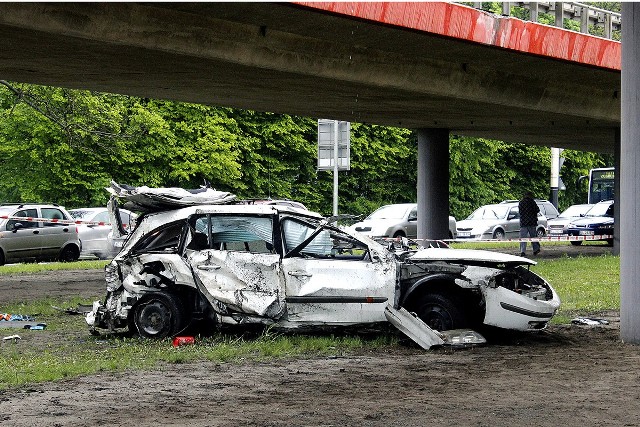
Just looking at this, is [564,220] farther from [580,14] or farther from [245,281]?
[245,281]

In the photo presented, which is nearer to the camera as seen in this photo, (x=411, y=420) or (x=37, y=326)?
(x=411, y=420)

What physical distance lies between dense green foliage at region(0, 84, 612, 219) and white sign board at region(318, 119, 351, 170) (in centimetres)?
582

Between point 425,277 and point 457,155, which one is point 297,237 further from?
point 457,155

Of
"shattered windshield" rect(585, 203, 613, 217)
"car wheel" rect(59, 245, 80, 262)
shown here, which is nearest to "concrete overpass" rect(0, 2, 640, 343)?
"car wheel" rect(59, 245, 80, 262)

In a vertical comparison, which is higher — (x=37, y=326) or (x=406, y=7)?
(x=406, y=7)

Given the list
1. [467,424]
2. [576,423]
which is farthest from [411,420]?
[576,423]

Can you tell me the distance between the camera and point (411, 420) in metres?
8.29

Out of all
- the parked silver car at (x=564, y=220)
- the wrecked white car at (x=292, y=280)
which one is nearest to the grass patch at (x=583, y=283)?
the wrecked white car at (x=292, y=280)

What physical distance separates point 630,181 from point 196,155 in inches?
1280

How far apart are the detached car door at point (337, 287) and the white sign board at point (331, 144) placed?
2501 centimetres

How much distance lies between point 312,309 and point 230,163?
32.6m

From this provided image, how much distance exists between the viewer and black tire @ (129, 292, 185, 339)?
12836 mm

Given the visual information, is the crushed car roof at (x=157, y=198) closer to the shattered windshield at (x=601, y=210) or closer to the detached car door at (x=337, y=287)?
the detached car door at (x=337, y=287)

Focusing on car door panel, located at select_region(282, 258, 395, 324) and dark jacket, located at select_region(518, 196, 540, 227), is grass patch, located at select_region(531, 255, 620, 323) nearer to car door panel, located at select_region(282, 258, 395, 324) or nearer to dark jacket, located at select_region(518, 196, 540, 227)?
dark jacket, located at select_region(518, 196, 540, 227)
